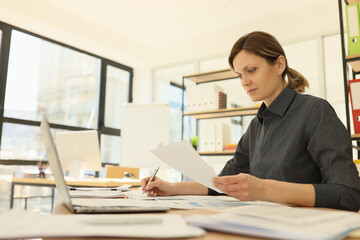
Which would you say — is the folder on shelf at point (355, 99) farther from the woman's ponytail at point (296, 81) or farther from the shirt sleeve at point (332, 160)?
the shirt sleeve at point (332, 160)

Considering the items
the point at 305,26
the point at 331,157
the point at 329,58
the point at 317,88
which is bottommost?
the point at 331,157

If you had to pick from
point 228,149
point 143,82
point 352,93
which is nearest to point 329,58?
point 228,149

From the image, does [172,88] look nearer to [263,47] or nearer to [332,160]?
[263,47]

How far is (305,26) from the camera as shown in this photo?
418 centimetres

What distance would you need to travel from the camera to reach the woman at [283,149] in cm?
80

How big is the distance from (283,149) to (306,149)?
7cm

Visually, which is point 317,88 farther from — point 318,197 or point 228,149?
point 318,197

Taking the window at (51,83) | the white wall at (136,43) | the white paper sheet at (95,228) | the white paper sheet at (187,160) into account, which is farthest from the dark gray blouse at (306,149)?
Answer: the window at (51,83)

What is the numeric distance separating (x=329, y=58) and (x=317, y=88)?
0.40 m

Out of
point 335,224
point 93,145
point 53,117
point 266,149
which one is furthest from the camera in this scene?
point 53,117

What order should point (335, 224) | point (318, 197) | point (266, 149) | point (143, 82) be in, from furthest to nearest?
point (143, 82) < point (266, 149) < point (318, 197) < point (335, 224)

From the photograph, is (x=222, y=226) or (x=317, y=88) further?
(x=317, y=88)

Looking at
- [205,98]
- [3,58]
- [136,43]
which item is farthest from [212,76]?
[3,58]

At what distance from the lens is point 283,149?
110 cm
